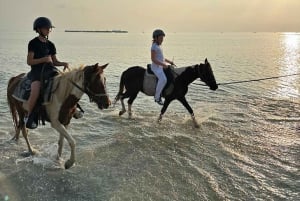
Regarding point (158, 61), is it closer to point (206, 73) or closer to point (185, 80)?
point (185, 80)

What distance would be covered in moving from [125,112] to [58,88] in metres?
5.68

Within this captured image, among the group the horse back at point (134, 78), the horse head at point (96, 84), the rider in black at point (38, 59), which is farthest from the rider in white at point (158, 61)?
the horse head at point (96, 84)

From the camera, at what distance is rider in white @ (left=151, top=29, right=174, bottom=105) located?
10227mm

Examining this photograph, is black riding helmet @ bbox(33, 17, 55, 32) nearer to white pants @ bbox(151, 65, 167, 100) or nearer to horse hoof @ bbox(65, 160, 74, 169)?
horse hoof @ bbox(65, 160, 74, 169)

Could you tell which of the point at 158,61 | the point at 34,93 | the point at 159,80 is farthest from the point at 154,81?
the point at 34,93

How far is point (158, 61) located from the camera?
34.0ft

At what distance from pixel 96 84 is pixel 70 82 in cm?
54

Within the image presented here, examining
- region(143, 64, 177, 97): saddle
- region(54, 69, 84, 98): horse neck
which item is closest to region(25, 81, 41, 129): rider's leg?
region(54, 69, 84, 98): horse neck

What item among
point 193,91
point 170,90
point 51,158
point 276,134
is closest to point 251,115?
point 276,134

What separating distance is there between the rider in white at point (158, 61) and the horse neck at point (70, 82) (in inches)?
174

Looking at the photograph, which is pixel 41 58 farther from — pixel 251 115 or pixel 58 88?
pixel 251 115

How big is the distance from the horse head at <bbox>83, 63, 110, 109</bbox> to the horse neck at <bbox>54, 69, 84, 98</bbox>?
0.13m

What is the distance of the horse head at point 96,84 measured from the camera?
19.6ft

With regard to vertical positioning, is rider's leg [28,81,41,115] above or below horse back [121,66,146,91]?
above
